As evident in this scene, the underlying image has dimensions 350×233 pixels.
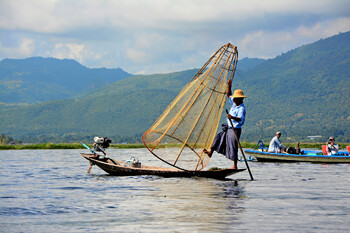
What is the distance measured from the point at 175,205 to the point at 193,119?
6.36 metres

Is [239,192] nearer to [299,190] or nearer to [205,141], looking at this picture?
[299,190]

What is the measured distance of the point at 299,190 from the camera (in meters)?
15.7

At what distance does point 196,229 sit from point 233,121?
26.9 ft

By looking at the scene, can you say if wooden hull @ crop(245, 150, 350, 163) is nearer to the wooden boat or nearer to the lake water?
the lake water

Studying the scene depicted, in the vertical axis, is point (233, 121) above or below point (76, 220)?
above

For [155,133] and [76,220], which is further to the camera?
[155,133]

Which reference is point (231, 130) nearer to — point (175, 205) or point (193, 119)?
point (193, 119)

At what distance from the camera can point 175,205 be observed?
12320mm

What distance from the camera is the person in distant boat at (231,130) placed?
17.0 meters

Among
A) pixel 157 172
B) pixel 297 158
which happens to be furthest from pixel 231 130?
pixel 297 158

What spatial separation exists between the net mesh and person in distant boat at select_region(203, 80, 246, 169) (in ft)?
2.04

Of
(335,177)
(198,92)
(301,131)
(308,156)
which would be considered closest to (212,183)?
(198,92)

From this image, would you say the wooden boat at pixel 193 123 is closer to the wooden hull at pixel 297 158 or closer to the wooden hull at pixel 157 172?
the wooden hull at pixel 157 172

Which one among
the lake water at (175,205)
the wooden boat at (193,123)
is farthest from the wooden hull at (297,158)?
the wooden boat at (193,123)
